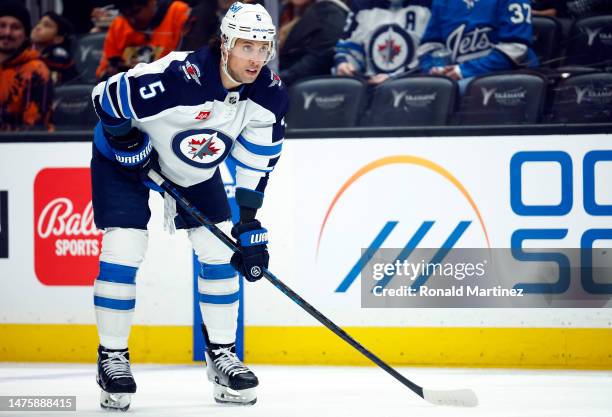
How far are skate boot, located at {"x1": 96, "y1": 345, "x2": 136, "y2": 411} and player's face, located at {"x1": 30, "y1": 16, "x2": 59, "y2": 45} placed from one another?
6.87 ft

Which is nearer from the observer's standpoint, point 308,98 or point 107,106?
point 107,106

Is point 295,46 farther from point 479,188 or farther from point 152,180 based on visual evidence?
point 152,180

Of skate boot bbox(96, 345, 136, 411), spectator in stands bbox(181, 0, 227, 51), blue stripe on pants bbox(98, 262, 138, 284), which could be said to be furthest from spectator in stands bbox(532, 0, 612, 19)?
skate boot bbox(96, 345, 136, 411)

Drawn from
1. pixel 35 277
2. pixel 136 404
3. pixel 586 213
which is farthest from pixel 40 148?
pixel 586 213

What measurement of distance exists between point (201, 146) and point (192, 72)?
10.4 inches

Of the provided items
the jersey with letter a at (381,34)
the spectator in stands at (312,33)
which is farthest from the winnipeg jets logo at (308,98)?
the jersey with letter a at (381,34)

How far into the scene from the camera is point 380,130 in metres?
4.45

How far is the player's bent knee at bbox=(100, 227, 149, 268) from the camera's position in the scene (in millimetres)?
3410

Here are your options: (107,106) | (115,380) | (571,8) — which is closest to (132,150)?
(107,106)

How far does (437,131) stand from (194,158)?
A: 1.29 meters

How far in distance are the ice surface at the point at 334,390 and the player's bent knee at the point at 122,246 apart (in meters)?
0.47

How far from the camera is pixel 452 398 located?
331cm

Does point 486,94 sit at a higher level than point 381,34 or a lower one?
lower

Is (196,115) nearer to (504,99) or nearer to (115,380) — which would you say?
(115,380)
